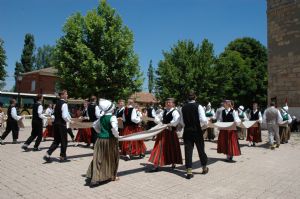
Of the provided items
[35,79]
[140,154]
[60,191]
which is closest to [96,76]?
[140,154]

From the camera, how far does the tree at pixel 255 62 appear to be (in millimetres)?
36188

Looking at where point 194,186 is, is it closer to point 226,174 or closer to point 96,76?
point 226,174

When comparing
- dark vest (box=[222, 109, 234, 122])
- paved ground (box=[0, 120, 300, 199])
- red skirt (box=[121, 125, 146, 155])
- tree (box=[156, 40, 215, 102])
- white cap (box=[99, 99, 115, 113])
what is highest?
tree (box=[156, 40, 215, 102])

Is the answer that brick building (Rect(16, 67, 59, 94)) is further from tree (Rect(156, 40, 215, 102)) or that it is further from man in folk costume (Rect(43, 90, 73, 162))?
man in folk costume (Rect(43, 90, 73, 162))

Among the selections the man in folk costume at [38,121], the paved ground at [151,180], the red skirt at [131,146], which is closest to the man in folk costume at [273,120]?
the paved ground at [151,180]

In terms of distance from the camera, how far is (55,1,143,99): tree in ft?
72.7

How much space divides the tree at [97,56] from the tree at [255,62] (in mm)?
18422

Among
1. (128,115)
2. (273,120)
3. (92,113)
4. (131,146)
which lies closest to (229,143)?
(131,146)

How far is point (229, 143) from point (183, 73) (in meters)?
21.7

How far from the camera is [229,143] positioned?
8.52 meters

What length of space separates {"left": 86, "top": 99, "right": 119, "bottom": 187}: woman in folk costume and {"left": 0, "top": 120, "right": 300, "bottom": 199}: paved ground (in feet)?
0.76

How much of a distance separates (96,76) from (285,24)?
1317 cm

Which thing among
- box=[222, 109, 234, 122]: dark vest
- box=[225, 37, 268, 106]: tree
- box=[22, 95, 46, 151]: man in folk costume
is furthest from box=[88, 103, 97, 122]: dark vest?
box=[225, 37, 268, 106]: tree

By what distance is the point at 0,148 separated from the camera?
10.4m
